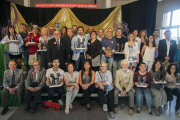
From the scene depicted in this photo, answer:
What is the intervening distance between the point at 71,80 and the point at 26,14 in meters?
4.45

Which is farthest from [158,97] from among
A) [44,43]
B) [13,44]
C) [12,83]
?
[13,44]

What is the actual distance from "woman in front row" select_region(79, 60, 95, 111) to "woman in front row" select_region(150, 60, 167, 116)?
1.47 metres

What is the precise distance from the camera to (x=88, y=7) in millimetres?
5848

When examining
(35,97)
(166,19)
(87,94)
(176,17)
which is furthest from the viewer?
(166,19)

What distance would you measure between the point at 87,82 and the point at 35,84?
1255mm

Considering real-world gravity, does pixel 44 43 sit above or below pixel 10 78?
above

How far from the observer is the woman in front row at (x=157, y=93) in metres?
Answer: 2.90

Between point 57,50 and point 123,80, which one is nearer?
point 123,80

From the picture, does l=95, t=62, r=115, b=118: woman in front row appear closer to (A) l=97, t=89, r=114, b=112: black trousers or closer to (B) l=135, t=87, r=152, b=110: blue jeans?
(A) l=97, t=89, r=114, b=112: black trousers

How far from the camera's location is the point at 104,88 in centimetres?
308

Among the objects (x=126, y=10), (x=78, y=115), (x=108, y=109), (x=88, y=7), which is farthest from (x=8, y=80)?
(x=126, y=10)

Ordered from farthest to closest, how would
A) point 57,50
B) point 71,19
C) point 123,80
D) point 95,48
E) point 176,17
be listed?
point 176,17
point 71,19
point 95,48
point 57,50
point 123,80

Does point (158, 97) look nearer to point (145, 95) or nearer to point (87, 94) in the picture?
point (145, 95)

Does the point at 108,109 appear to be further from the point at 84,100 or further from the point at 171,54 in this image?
the point at 171,54
